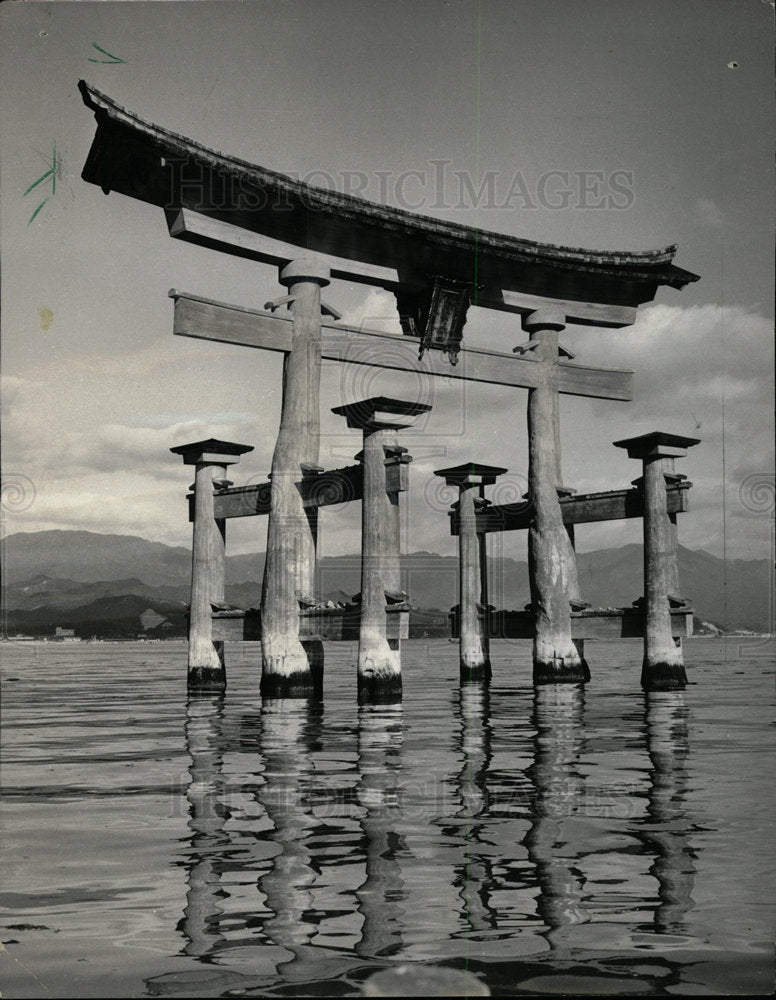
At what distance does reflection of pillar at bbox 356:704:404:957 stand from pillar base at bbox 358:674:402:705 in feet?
9.21

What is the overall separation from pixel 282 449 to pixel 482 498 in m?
5.40

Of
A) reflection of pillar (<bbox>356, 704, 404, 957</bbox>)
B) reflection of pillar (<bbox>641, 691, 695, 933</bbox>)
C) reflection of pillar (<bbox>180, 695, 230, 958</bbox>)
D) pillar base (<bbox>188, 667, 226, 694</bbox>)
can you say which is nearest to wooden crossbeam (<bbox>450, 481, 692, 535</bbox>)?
pillar base (<bbox>188, 667, 226, 694</bbox>)

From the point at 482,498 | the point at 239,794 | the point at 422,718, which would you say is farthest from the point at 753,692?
the point at 239,794

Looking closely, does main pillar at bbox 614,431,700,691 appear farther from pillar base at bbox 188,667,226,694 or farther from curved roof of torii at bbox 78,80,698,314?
pillar base at bbox 188,667,226,694

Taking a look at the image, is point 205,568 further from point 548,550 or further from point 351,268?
point 548,550

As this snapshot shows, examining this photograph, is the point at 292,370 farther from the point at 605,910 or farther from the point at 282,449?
the point at 605,910

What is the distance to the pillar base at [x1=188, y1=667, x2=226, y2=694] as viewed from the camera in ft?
47.0

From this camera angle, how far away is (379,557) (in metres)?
11.5

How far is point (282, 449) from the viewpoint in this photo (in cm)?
1243

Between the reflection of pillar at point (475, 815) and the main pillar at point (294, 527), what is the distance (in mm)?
A: 2557

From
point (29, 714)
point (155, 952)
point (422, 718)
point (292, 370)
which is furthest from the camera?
point (292, 370)

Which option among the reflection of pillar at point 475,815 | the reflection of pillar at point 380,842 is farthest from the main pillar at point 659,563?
the reflection of pillar at point 380,842

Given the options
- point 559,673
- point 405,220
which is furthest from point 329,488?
point 559,673

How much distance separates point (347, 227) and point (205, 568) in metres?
5.06
